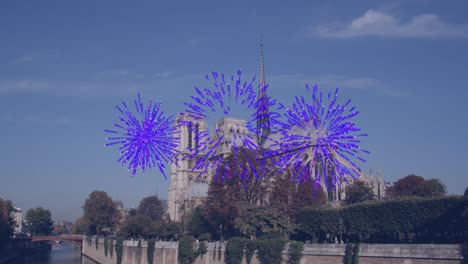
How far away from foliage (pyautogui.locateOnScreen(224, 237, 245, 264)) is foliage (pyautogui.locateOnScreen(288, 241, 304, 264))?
5814 mm

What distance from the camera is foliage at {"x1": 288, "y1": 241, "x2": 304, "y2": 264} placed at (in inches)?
1588

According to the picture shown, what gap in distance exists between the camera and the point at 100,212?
102 meters

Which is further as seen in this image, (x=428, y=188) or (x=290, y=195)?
(x=428, y=188)

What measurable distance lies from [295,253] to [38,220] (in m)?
123

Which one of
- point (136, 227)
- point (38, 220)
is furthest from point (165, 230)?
point (38, 220)

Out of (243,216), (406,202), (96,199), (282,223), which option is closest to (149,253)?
(243,216)

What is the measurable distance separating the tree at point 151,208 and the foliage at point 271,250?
73.1 meters

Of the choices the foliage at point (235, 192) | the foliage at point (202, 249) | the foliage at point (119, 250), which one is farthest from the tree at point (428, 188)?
the foliage at point (119, 250)

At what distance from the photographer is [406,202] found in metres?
39.1

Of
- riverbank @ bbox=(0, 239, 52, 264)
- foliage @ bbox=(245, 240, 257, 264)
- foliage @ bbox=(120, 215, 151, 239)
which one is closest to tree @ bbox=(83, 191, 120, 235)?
riverbank @ bbox=(0, 239, 52, 264)

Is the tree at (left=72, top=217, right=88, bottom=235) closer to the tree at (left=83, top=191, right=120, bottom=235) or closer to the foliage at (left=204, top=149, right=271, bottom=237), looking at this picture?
the tree at (left=83, top=191, right=120, bottom=235)

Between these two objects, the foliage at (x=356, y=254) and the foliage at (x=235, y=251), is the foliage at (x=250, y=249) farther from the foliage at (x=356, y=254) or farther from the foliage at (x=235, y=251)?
the foliage at (x=356, y=254)

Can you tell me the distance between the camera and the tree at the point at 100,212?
102m

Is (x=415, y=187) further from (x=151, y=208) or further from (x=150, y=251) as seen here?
(x=151, y=208)
